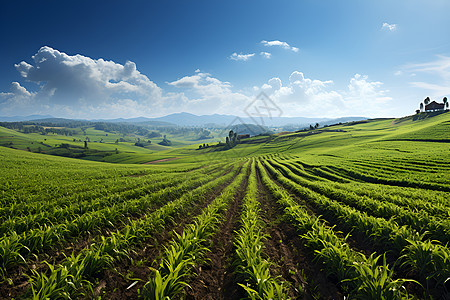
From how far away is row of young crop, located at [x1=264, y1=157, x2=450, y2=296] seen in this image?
4805mm

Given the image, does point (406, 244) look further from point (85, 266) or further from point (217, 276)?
point (85, 266)

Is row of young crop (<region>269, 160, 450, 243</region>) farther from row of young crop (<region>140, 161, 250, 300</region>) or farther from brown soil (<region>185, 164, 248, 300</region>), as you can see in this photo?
→ row of young crop (<region>140, 161, 250, 300</region>)

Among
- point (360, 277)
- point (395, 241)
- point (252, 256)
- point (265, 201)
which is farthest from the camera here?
point (265, 201)

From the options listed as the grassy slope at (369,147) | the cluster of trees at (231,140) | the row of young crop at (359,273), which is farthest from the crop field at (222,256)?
the cluster of trees at (231,140)

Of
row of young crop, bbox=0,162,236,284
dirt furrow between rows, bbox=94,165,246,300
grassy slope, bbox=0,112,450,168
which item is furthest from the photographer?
grassy slope, bbox=0,112,450,168

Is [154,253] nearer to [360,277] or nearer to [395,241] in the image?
[360,277]

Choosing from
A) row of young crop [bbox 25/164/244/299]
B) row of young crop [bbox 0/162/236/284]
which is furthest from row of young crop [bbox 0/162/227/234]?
row of young crop [bbox 25/164/244/299]

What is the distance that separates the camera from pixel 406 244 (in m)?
6.29

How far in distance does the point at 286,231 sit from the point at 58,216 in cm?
→ 1249

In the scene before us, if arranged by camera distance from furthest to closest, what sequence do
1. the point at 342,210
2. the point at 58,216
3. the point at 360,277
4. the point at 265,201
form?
1. the point at 265,201
2. the point at 342,210
3. the point at 58,216
4. the point at 360,277

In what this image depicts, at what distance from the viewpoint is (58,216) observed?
30.1 ft

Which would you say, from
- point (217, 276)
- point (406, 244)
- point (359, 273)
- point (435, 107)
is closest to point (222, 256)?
point (217, 276)

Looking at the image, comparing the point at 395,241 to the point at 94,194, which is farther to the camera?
the point at 94,194

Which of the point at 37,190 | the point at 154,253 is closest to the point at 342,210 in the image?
the point at 154,253
